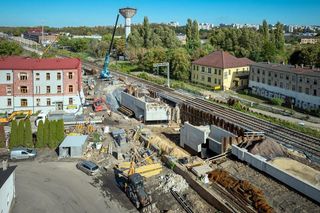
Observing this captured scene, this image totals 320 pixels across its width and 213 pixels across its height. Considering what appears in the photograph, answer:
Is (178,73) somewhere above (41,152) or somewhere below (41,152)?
above

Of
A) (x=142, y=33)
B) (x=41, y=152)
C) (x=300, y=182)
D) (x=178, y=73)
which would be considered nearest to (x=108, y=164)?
(x=41, y=152)

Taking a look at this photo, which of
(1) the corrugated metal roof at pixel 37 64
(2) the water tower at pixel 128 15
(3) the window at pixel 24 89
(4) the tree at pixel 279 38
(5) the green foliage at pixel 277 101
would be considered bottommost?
(5) the green foliage at pixel 277 101

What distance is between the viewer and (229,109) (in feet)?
133

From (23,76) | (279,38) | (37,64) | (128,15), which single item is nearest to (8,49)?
(37,64)

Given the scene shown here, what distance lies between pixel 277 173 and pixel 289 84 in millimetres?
30419

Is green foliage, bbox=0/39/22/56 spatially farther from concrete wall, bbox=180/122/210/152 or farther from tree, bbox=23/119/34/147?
concrete wall, bbox=180/122/210/152

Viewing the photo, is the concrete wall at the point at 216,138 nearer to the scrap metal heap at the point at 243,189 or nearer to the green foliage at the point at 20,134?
the scrap metal heap at the point at 243,189

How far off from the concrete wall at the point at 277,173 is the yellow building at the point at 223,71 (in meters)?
33.2

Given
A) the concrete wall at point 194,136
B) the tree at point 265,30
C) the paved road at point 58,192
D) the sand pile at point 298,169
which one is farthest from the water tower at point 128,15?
the sand pile at point 298,169

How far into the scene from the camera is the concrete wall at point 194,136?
28812 millimetres

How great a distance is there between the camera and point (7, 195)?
18234mm

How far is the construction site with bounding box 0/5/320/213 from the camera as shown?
19.1 meters

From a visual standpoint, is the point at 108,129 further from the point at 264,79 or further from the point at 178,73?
the point at 178,73

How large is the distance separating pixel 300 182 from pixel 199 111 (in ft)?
62.3
